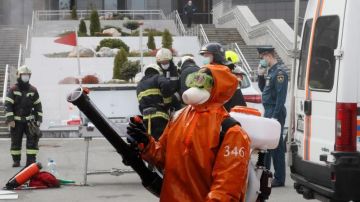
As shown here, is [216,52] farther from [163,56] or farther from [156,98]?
[163,56]

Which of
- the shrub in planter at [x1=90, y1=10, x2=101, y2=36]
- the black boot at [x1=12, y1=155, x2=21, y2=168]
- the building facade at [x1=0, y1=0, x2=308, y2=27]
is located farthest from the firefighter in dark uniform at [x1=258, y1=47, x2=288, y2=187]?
the building facade at [x1=0, y1=0, x2=308, y2=27]

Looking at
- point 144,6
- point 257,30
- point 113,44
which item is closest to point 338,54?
point 113,44

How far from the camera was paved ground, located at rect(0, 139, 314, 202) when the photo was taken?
10.9 meters

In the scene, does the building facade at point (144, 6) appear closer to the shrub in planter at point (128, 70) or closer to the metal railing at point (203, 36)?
the metal railing at point (203, 36)

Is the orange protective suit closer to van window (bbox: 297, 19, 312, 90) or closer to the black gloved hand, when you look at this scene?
the black gloved hand

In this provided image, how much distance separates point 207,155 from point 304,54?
4744 mm

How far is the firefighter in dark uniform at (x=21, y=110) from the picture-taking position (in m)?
14.3

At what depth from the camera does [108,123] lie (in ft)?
15.3

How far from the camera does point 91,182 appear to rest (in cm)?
1238

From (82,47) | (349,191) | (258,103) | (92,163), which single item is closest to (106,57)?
(82,47)

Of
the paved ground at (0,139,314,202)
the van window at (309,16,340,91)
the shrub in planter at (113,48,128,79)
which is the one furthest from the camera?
the shrub in planter at (113,48,128,79)

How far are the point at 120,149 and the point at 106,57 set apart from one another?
24.7 meters

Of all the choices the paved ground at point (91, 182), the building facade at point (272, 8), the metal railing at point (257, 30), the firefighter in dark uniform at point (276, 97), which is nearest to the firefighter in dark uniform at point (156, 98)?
the paved ground at point (91, 182)

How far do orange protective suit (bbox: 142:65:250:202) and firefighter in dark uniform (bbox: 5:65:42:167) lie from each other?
974 centimetres
